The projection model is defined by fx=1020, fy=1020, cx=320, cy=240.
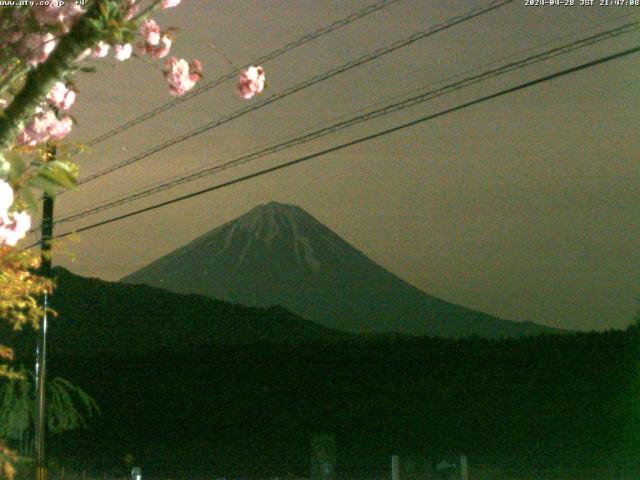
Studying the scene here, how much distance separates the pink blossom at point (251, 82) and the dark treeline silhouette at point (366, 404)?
2946 centimetres

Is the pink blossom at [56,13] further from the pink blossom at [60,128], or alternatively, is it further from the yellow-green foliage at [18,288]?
the yellow-green foliage at [18,288]

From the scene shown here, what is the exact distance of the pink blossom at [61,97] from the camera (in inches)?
242

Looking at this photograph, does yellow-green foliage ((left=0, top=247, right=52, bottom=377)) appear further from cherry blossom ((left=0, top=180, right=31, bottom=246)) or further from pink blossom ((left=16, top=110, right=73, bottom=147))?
cherry blossom ((left=0, top=180, right=31, bottom=246))

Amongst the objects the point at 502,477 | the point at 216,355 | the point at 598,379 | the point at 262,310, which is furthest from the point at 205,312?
the point at 502,477

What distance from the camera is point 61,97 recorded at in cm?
622

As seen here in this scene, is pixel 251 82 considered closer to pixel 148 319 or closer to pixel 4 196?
pixel 4 196

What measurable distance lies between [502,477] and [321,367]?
75.4 ft

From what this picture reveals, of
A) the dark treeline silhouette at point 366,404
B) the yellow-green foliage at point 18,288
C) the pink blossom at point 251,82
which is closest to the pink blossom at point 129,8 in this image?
the pink blossom at point 251,82

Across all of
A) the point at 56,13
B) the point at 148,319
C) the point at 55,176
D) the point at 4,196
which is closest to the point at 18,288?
the point at 56,13

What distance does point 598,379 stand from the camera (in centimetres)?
4259

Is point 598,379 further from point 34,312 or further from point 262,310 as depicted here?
point 262,310

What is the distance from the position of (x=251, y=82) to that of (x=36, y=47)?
1543 millimetres

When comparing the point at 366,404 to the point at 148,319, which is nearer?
the point at 366,404

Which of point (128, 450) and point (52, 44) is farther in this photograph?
point (128, 450)
